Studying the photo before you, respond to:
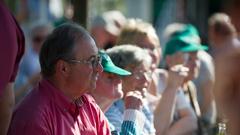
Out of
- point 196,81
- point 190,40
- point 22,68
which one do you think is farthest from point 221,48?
point 22,68

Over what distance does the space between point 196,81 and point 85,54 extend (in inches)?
140

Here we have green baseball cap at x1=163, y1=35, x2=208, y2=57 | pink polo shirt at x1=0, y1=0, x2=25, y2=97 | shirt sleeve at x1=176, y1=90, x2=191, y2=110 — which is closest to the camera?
pink polo shirt at x1=0, y1=0, x2=25, y2=97

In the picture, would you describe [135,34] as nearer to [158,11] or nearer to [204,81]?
[204,81]

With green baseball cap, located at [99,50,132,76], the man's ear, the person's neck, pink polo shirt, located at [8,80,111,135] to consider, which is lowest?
the person's neck

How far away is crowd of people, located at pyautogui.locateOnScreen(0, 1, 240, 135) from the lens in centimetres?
348

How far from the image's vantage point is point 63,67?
12.2ft

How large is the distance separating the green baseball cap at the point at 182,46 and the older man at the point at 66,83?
260 cm

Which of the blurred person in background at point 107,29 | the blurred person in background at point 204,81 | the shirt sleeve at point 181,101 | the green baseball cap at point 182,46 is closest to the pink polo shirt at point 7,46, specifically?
the shirt sleeve at point 181,101

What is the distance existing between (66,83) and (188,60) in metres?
2.69

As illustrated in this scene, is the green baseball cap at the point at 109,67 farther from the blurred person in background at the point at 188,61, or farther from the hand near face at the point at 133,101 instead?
the blurred person in background at the point at 188,61

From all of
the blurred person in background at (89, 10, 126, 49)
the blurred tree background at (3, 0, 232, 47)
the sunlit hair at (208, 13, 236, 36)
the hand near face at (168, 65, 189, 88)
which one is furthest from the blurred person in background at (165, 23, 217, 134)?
the blurred tree background at (3, 0, 232, 47)

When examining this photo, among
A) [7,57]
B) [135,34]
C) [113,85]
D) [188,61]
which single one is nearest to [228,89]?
[188,61]

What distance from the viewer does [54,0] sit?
1644 centimetres

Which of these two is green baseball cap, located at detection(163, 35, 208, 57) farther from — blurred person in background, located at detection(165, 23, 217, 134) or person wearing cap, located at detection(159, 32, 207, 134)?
blurred person in background, located at detection(165, 23, 217, 134)
